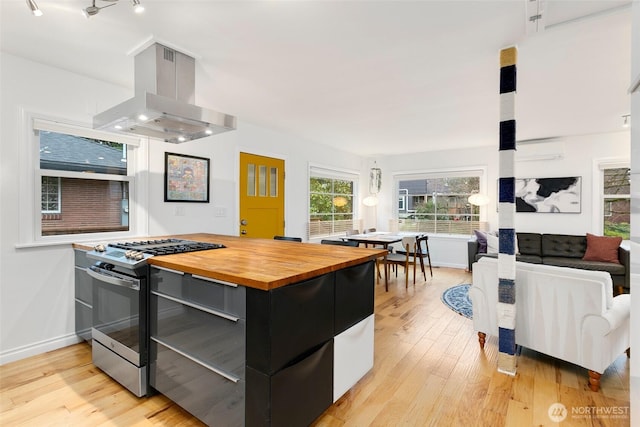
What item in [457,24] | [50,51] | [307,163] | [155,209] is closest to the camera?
[457,24]

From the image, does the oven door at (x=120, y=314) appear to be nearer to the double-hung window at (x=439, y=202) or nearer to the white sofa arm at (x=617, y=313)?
the white sofa arm at (x=617, y=313)

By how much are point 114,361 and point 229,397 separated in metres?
1.15

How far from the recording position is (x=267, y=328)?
4.53ft

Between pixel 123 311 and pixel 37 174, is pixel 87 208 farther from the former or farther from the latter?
pixel 123 311

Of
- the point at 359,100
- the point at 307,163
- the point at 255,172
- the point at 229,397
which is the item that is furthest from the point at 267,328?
the point at 307,163

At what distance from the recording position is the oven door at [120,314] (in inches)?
76.2

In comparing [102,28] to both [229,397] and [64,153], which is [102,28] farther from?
[229,397]

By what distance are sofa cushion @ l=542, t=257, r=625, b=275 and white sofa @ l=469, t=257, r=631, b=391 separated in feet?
8.12

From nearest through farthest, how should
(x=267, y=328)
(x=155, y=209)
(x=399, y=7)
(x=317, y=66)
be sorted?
(x=267, y=328) < (x=399, y=7) < (x=317, y=66) < (x=155, y=209)

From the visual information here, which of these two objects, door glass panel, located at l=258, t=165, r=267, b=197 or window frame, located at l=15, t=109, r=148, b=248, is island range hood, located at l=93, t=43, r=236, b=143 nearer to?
window frame, located at l=15, t=109, r=148, b=248

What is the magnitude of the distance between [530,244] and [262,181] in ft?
14.5

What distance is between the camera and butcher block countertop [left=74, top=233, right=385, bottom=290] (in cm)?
145

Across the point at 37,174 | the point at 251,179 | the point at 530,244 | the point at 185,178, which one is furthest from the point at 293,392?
the point at 530,244

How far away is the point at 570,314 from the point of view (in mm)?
2178
